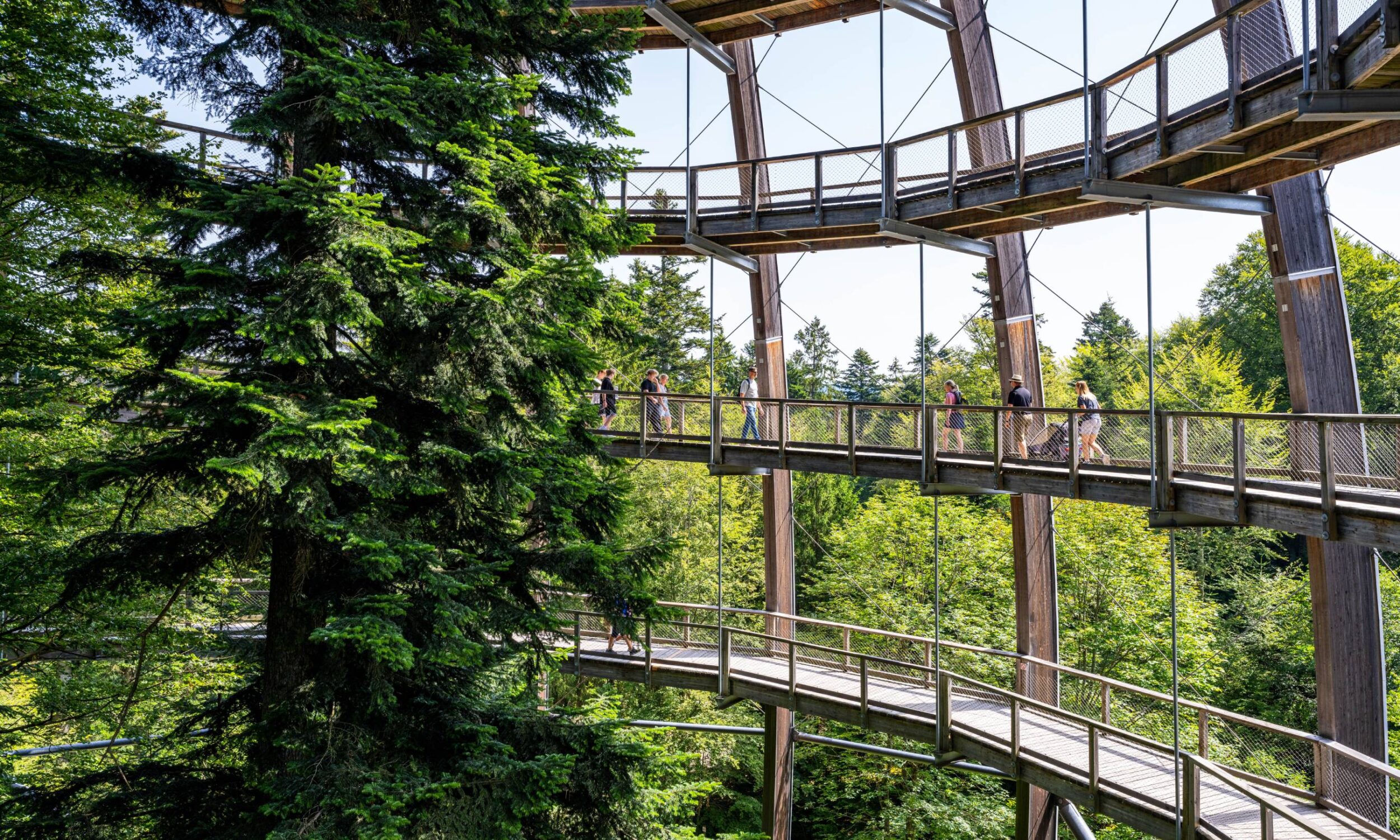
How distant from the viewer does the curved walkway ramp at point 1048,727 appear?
8.70 metres

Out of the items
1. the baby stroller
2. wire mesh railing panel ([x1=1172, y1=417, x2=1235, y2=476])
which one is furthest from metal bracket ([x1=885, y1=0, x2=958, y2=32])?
wire mesh railing panel ([x1=1172, y1=417, x2=1235, y2=476])

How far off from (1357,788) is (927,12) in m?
11.2

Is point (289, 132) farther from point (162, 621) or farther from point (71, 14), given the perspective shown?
point (162, 621)

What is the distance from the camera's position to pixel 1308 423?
802cm

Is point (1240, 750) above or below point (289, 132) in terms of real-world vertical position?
below

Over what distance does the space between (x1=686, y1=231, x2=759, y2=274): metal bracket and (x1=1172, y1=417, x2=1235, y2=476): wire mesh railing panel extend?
8091 millimetres

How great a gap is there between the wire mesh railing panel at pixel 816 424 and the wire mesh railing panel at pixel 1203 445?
183 inches

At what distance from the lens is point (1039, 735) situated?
436 inches

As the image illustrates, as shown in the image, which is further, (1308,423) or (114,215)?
(114,215)

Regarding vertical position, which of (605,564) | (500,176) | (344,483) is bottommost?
(605,564)

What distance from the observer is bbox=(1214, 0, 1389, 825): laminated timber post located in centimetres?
911

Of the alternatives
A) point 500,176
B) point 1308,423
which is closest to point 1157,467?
point 1308,423

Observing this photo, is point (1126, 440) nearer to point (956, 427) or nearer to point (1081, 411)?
point (1081, 411)

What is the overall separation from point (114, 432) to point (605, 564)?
24.8 ft
